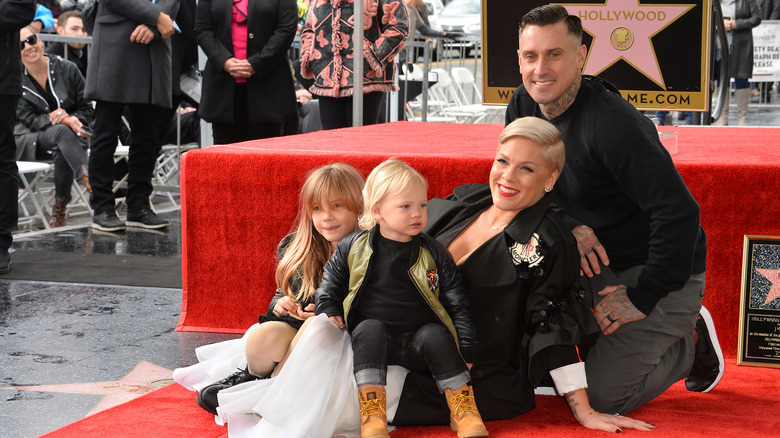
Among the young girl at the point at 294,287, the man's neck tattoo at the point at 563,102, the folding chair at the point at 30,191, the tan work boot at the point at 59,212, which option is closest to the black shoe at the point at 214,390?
the young girl at the point at 294,287

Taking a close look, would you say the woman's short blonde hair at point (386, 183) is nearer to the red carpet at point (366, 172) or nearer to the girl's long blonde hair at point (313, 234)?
the girl's long blonde hair at point (313, 234)

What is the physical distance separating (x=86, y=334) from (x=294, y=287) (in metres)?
1.19

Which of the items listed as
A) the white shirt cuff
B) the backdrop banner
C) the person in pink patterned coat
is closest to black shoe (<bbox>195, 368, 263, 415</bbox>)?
the white shirt cuff

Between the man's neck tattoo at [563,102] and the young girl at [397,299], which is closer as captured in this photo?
the young girl at [397,299]

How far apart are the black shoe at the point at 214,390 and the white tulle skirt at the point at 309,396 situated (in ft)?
0.17

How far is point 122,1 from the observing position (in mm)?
5527

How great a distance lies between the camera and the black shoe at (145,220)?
6.08 meters

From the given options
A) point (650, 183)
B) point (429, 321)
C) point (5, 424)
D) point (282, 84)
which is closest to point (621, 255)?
point (650, 183)

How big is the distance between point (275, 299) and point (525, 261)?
2.70 feet

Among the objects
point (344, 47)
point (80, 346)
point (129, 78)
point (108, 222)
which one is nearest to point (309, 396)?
point (80, 346)

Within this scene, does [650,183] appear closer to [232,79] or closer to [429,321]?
[429,321]

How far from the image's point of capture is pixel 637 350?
2.75 meters

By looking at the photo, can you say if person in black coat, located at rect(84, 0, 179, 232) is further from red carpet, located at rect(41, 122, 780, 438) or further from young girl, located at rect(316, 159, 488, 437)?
young girl, located at rect(316, 159, 488, 437)

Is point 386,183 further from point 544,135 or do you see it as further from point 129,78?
point 129,78
